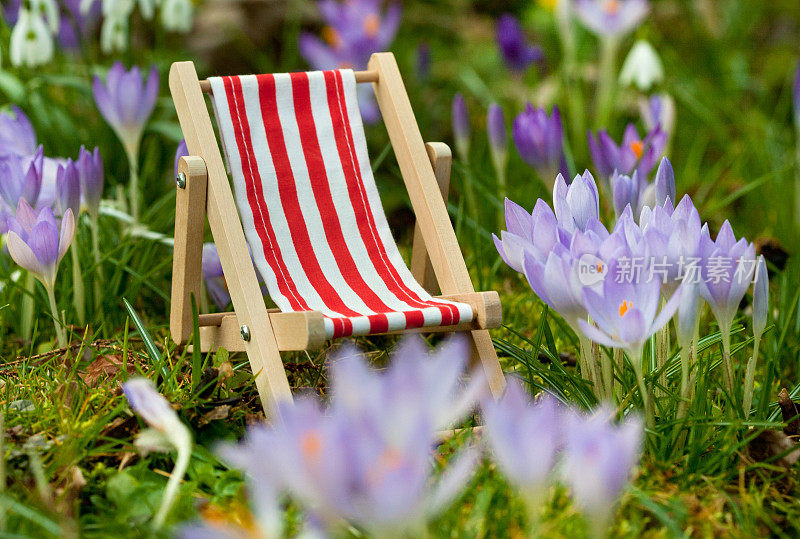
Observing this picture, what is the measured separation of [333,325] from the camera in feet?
6.51

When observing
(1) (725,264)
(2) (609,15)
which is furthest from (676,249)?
(2) (609,15)

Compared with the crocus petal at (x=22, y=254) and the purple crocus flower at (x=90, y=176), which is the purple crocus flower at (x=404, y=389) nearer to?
the crocus petal at (x=22, y=254)

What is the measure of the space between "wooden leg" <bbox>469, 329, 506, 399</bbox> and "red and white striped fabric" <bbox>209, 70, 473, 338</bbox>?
139mm

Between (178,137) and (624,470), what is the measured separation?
110 inches

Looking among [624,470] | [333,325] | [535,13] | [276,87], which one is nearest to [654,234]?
[624,470]

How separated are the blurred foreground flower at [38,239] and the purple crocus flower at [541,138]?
1.41 meters

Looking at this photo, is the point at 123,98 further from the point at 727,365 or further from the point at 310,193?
the point at 727,365

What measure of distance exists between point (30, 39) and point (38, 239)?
52.0 inches

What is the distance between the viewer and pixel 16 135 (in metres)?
2.71

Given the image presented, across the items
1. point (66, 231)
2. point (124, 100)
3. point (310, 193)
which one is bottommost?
point (310, 193)

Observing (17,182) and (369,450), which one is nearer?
(369,450)

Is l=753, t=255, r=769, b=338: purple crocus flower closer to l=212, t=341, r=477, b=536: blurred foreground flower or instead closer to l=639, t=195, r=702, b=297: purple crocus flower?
l=639, t=195, r=702, b=297: purple crocus flower

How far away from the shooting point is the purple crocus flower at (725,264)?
1.74 m

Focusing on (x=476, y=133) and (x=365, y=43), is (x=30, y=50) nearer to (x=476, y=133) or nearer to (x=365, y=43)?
(x=365, y=43)
